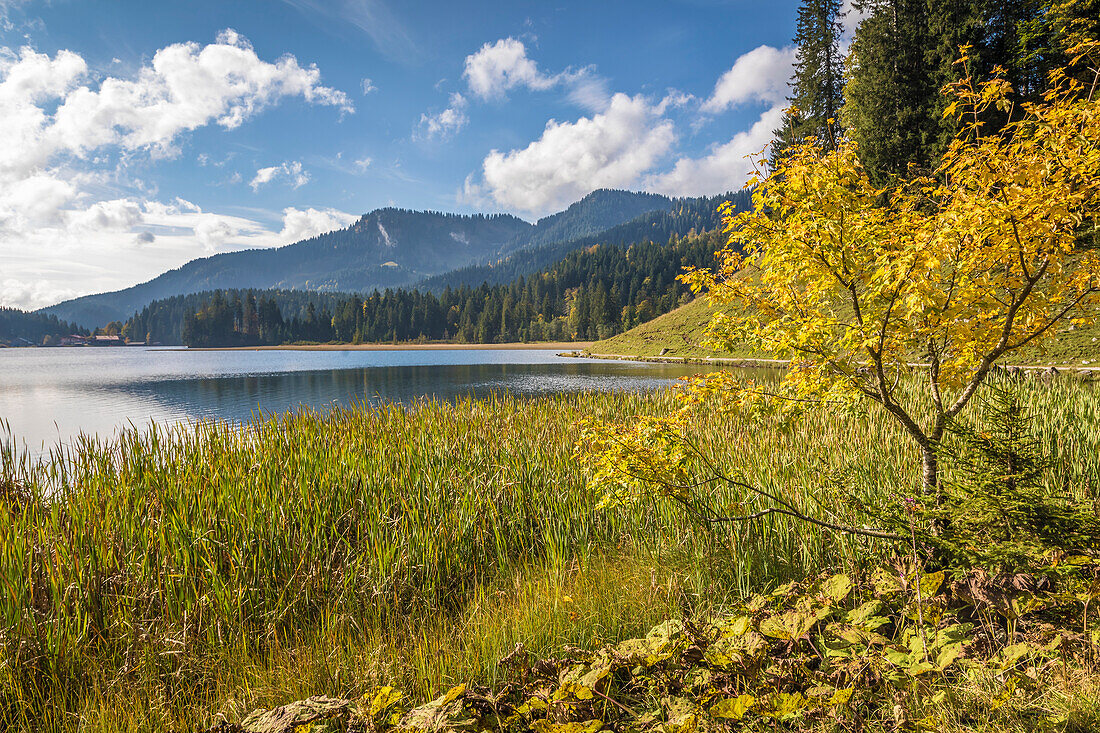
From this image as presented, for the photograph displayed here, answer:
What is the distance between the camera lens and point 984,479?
318 cm

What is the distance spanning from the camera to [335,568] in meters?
4.88

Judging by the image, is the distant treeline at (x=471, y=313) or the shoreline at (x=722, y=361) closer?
the shoreline at (x=722, y=361)

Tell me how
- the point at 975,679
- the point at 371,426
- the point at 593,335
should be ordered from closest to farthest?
the point at 975,679 < the point at 371,426 < the point at 593,335

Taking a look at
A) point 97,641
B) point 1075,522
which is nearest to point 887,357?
point 1075,522

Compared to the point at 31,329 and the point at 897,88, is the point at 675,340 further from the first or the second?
the point at 31,329

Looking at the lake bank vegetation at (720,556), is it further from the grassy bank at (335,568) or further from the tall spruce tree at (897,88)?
the tall spruce tree at (897,88)

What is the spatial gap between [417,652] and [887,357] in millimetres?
4332

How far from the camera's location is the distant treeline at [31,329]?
609 ft

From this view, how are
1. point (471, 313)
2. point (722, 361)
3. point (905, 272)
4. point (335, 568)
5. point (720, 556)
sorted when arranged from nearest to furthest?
point (905, 272) → point (720, 556) → point (335, 568) → point (722, 361) → point (471, 313)

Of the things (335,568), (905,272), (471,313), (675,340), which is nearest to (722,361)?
(675,340)

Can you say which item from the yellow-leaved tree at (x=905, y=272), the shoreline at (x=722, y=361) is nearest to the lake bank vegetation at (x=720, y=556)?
the yellow-leaved tree at (x=905, y=272)

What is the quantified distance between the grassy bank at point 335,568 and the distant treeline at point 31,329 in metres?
253

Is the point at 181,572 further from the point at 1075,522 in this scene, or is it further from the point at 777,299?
the point at 1075,522

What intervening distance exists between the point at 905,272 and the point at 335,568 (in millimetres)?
5475
